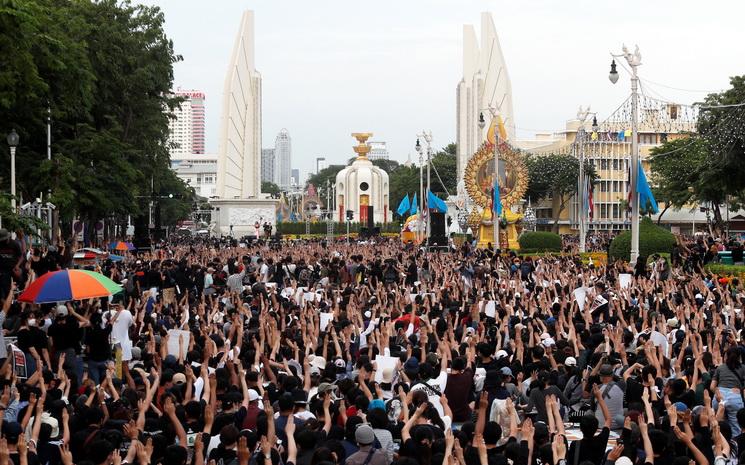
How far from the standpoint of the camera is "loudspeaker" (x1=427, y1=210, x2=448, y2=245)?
163 ft

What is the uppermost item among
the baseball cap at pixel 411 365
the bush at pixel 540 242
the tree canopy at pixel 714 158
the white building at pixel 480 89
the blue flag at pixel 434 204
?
the white building at pixel 480 89

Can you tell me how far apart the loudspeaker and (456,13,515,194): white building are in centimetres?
3299

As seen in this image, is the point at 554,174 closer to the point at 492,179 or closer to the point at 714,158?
the point at 492,179

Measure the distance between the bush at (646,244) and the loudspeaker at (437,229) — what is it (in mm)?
12905

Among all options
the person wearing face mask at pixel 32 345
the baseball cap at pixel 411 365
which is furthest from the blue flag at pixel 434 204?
the baseball cap at pixel 411 365

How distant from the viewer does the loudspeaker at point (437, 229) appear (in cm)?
4959

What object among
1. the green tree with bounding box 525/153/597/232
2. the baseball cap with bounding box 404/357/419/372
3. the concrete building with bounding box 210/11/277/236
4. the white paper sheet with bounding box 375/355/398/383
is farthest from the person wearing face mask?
the green tree with bounding box 525/153/597/232

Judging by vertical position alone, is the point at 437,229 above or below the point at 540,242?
above

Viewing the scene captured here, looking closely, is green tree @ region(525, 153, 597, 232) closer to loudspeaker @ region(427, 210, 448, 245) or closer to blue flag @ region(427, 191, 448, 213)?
blue flag @ region(427, 191, 448, 213)

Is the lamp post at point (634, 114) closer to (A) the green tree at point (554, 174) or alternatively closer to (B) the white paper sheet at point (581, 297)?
(B) the white paper sheet at point (581, 297)

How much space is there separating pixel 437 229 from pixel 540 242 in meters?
4.78

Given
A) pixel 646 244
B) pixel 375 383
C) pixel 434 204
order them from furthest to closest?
pixel 434 204 → pixel 646 244 → pixel 375 383

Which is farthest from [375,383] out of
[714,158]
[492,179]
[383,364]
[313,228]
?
[313,228]

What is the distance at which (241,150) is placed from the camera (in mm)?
89312
